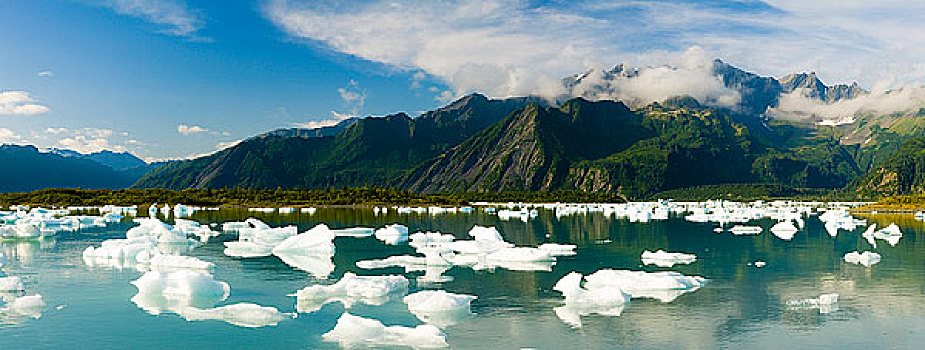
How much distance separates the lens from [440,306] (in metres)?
24.3

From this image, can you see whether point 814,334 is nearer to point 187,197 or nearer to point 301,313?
point 301,313

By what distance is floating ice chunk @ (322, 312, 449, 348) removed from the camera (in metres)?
19.3

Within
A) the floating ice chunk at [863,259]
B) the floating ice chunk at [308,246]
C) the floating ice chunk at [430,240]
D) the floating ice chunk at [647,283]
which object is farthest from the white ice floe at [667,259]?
the floating ice chunk at [308,246]

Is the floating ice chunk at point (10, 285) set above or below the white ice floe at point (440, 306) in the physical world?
above

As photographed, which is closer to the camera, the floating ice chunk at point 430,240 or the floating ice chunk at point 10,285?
the floating ice chunk at point 10,285

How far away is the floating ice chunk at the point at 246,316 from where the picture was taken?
22.7 metres

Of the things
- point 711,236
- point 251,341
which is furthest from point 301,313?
point 711,236

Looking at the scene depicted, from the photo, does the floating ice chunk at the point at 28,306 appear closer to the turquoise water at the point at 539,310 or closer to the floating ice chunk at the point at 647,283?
the turquoise water at the point at 539,310

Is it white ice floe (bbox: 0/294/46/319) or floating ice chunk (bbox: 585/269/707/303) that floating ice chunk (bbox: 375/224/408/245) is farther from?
white ice floe (bbox: 0/294/46/319)

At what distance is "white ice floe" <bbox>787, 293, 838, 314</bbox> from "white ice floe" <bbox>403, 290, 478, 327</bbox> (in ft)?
41.8

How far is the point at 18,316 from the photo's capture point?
23.4 m

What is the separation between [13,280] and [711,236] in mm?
54726

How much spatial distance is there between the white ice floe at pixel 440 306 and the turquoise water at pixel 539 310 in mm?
495

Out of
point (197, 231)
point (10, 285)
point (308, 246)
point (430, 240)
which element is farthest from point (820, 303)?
point (197, 231)
